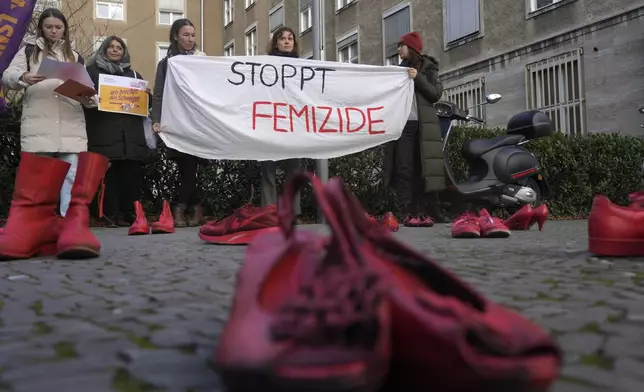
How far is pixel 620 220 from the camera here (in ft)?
9.36

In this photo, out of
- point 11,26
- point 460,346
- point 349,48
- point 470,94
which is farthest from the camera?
point 349,48

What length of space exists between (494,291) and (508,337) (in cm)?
123

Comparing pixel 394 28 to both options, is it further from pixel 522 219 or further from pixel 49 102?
pixel 49 102

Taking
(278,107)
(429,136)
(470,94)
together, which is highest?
(470,94)

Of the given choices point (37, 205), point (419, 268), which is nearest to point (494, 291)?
point (419, 268)

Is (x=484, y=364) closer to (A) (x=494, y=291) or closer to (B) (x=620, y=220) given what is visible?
(A) (x=494, y=291)

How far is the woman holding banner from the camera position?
6453 millimetres

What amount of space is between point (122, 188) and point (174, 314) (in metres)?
5.18

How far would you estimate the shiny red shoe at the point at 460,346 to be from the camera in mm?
803

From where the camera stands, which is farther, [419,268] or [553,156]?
[553,156]

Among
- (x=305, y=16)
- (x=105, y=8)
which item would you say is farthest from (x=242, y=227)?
(x=105, y=8)

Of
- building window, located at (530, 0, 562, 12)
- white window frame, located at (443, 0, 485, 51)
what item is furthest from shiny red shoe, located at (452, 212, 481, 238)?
white window frame, located at (443, 0, 485, 51)

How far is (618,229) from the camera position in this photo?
2.85m

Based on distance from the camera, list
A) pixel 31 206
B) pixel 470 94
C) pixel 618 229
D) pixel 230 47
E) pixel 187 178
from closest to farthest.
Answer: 1. pixel 618 229
2. pixel 31 206
3. pixel 187 178
4. pixel 470 94
5. pixel 230 47
